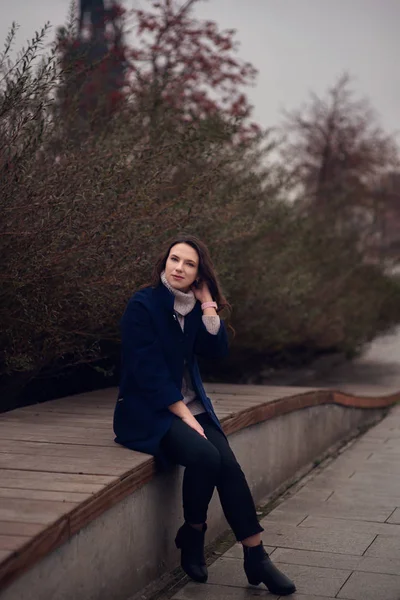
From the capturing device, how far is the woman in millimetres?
4098

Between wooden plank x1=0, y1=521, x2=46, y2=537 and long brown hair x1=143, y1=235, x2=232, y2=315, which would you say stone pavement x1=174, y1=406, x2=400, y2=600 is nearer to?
wooden plank x1=0, y1=521, x2=46, y2=537

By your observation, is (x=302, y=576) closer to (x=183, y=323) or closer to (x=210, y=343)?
(x=210, y=343)

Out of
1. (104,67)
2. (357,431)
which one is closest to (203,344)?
(357,431)

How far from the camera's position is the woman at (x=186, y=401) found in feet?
13.4

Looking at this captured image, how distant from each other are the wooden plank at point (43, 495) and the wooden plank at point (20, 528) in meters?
0.28

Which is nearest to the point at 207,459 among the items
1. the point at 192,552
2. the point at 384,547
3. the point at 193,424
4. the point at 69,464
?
the point at 193,424

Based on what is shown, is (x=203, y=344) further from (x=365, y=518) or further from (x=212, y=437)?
(x=365, y=518)

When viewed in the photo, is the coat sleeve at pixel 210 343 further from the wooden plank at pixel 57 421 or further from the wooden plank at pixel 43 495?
the wooden plank at pixel 43 495

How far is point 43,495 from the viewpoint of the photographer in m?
3.53

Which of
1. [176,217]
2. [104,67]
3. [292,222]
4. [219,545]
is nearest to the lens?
[219,545]

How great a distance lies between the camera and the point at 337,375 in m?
13.9

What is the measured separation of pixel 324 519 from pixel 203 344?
4.66 feet

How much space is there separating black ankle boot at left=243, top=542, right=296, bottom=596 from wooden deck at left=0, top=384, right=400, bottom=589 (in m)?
0.55

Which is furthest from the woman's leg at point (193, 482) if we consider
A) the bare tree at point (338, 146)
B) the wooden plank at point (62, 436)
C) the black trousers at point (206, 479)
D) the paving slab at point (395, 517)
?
the bare tree at point (338, 146)
